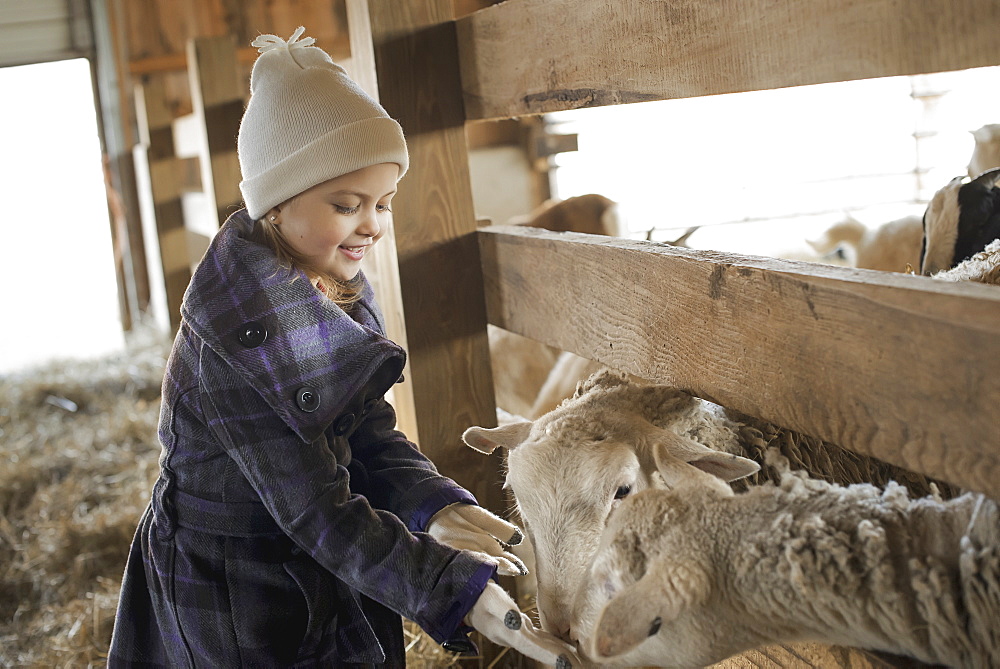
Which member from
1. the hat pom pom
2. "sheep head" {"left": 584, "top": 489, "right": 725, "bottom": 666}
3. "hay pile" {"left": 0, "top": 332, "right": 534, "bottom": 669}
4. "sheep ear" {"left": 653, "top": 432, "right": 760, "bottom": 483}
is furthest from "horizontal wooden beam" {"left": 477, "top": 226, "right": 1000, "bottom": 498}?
"hay pile" {"left": 0, "top": 332, "right": 534, "bottom": 669}

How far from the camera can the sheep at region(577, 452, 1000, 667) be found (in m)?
0.99

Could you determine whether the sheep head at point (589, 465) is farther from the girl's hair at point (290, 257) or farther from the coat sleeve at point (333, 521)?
the girl's hair at point (290, 257)

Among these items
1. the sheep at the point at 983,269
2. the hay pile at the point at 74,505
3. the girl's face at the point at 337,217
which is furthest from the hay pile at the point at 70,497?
the sheep at the point at 983,269

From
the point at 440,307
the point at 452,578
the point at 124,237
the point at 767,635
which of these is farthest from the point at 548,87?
the point at 124,237

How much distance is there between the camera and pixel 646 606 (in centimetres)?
100

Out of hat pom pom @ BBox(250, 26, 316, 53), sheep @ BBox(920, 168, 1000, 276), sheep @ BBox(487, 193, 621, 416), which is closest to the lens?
hat pom pom @ BBox(250, 26, 316, 53)

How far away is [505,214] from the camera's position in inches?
Result: 335

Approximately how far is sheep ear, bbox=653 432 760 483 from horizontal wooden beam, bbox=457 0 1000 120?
→ 21.2 inches

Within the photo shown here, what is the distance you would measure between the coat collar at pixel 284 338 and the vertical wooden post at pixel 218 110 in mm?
2434

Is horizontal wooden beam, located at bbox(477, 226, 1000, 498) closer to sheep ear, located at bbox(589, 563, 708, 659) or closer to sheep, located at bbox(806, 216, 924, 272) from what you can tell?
sheep ear, located at bbox(589, 563, 708, 659)

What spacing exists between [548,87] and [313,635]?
3.56 ft

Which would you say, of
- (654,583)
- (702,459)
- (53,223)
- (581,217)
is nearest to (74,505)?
(581,217)

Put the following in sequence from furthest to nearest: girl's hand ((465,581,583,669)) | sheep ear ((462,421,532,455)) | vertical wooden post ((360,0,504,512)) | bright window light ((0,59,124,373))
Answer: bright window light ((0,59,124,373)) < vertical wooden post ((360,0,504,512)) < sheep ear ((462,421,532,455)) < girl's hand ((465,581,583,669))

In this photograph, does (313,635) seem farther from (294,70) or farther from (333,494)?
(294,70)
